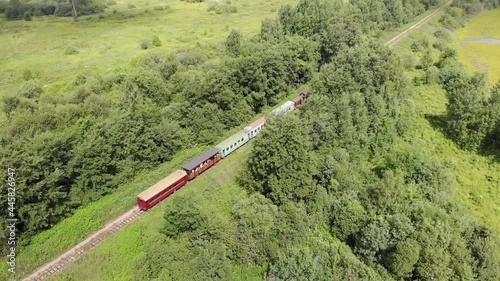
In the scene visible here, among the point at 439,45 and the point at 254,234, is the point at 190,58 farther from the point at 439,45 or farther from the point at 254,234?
the point at 439,45

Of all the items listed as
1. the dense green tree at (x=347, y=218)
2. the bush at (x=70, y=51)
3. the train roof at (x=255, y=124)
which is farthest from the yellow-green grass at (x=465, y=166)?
the bush at (x=70, y=51)

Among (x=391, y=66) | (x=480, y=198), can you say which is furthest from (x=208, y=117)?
(x=480, y=198)

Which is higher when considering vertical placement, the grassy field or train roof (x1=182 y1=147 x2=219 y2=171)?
train roof (x1=182 y1=147 x2=219 y2=171)

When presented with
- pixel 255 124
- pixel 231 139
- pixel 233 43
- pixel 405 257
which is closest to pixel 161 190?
pixel 231 139

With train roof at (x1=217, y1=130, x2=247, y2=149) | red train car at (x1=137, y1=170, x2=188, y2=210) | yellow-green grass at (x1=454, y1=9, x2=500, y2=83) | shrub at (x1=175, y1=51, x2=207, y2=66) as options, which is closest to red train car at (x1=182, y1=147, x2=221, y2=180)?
red train car at (x1=137, y1=170, x2=188, y2=210)

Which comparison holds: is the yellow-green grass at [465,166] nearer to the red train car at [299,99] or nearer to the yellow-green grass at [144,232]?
the red train car at [299,99]

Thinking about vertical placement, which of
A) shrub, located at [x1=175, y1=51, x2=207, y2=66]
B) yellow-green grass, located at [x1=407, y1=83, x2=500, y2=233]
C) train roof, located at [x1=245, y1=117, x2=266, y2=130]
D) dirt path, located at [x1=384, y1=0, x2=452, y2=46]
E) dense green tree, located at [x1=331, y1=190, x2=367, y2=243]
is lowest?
yellow-green grass, located at [x1=407, y1=83, x2=500, y2=233]

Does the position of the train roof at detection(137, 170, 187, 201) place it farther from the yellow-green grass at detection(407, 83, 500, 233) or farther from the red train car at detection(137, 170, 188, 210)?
the yellow-green grass at detection(407, 83, 500, 233)
